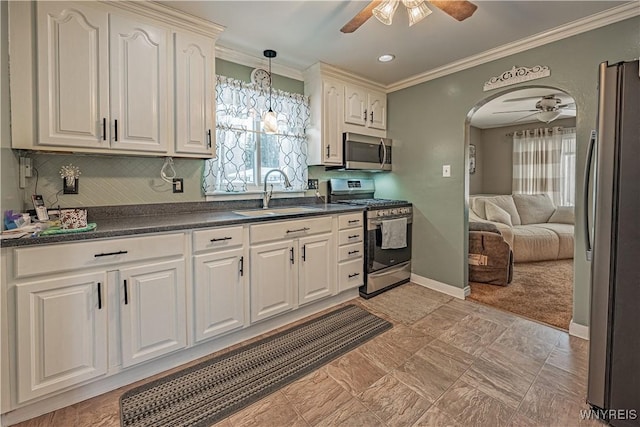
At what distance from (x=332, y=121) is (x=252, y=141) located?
86 centimetres

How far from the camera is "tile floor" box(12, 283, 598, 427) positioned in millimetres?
1448

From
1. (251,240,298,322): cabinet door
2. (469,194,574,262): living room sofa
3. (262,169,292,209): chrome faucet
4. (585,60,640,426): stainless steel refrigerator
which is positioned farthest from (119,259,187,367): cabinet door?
(469,194,574,262): living room sofa

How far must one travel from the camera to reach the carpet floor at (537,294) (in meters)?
2.55

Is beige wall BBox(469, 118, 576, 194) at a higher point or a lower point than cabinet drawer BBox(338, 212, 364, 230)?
higher

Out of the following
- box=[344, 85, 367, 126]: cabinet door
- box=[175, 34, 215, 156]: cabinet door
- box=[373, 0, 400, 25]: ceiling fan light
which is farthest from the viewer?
box=[344, 85, 367, 126]: cabinet door

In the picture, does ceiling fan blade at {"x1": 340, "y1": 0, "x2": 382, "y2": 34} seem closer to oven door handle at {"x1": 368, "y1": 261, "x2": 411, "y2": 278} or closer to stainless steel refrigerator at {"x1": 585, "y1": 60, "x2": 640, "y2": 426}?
stainless steel refrigerator at {"x1": 585, "y1": 60, "x2": 640, "y2": 426}

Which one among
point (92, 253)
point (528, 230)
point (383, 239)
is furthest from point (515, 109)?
point (92, 253)

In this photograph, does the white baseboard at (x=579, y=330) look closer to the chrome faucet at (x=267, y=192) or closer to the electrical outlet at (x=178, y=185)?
the chrome faucet at (x=267, y=192)

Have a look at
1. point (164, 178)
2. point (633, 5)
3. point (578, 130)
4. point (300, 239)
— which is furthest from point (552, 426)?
point (164, 178)

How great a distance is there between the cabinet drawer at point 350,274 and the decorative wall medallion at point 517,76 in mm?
2050

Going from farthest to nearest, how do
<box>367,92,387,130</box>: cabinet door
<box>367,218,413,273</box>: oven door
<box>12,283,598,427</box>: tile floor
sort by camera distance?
1. <box>367,92,387,130</box>: cabinet door
2. <box>367,218,413,273</box>: oven door
3. <box>12,283,598,427</box>: tile floor

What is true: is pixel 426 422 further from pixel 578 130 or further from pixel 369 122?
pixel 369 122

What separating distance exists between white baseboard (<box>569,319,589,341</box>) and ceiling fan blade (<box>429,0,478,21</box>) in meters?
2.35

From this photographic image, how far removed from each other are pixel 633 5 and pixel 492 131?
4.22 metres
